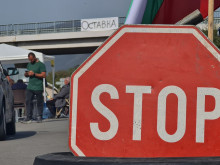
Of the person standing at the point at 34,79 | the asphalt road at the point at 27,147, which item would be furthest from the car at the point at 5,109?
the person standing at the point at 34,79

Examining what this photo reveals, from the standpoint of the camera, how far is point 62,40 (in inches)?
2751

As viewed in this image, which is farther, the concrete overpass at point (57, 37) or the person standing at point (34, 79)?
the concrete overpass at point (57, 37)

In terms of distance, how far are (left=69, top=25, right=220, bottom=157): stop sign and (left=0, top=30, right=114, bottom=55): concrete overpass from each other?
64.0m

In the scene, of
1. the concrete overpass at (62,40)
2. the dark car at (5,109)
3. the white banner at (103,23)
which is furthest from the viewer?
the white banner at (103,23)

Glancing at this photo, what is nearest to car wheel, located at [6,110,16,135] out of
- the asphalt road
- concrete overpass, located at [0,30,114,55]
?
the asphalt road

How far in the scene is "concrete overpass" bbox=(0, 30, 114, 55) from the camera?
68.3 m

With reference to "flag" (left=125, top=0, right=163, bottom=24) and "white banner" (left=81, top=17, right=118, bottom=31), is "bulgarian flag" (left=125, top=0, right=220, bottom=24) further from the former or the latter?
"white banner" (left=81, top=17, right=118, bottom=31)

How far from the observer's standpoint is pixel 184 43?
356 centimetres

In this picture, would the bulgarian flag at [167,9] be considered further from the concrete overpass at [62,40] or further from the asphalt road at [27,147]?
the concrete overpass at [62,40]

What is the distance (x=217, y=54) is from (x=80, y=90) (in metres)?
0.75

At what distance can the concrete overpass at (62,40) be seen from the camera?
68.3 metres

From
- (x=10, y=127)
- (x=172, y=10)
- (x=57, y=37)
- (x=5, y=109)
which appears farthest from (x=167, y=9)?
(x=57, y=37)

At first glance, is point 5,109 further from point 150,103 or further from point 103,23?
point 103,23

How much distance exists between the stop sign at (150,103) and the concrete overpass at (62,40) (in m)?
64.0
